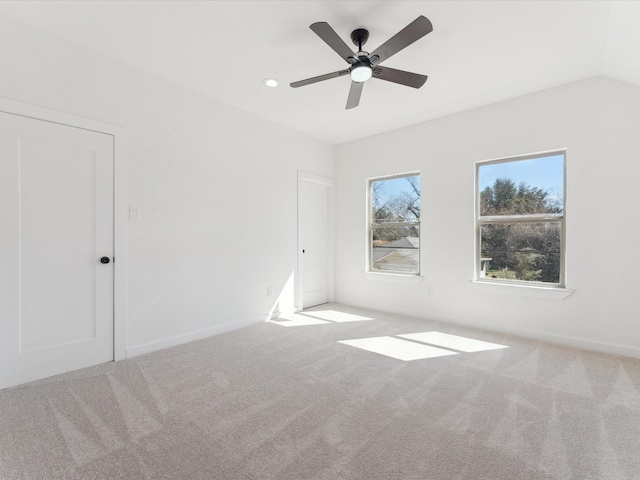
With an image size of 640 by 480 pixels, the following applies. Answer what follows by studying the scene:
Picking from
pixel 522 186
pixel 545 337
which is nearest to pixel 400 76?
pixel 522 186

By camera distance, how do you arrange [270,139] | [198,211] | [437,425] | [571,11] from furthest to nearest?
[270,139] < [198,211] < [571,11] < [437,425]

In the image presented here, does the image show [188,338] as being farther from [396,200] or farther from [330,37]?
[396,200]

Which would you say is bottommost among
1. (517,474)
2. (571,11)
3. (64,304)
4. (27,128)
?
(517,474)

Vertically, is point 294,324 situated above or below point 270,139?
below

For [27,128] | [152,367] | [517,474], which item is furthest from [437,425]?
[27,128]

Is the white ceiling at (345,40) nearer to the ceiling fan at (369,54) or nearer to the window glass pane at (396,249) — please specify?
the ceiling fan at (369,54)

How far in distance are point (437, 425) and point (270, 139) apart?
3683mm

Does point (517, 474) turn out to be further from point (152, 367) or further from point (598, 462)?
point (152, 367)

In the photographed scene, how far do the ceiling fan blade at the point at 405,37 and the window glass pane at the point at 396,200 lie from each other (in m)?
2.45

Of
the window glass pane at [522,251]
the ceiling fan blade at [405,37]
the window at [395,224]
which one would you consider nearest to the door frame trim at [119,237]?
the ceiling fan blade at [405,37]

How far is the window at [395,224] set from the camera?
4516 millimetres

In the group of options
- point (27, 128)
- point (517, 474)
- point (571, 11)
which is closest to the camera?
point (517, 474)

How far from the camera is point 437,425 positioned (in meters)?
1.90

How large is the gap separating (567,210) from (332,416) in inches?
124
